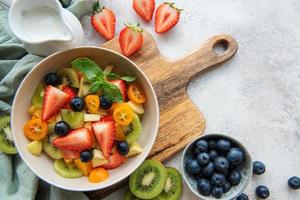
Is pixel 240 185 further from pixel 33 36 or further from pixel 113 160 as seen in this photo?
pixel 33 36

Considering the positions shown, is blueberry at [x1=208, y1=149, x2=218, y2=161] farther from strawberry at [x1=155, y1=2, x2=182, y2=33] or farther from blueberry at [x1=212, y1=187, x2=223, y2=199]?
strawberry at [x1=155, y1=2, x2=182, y2=33]

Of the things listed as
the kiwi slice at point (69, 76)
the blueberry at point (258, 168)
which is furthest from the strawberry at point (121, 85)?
the blueberry at point (258, 168)

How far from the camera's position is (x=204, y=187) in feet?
4.39

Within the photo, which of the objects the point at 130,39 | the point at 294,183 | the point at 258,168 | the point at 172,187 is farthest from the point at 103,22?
the point at 294,183

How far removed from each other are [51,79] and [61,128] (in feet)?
0.48

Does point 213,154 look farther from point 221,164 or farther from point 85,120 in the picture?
point 85,120

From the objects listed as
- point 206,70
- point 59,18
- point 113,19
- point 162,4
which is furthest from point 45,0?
point 206,70

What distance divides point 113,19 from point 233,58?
39 centimetres

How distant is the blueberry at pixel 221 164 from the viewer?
4.37 ft

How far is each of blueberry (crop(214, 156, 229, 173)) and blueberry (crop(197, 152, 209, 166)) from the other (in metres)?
0.03

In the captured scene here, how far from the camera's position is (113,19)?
1442 mm

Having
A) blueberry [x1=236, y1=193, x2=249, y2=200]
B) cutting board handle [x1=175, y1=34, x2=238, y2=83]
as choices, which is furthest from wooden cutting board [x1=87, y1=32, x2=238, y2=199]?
blueberry [x1=236, y1=193, x2=249, y2=200]

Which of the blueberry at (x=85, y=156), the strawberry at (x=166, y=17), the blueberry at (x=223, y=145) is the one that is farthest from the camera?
the strawberry at (x=166, y=17)

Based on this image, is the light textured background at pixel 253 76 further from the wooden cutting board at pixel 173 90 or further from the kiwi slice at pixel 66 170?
the kiwi slice at pixel 66 170
